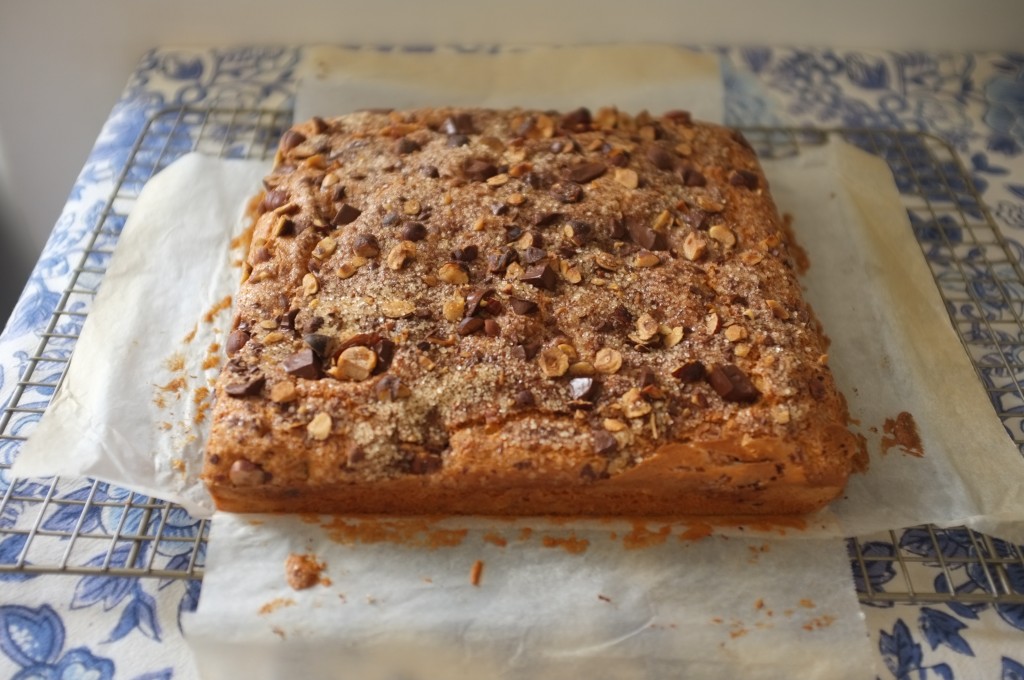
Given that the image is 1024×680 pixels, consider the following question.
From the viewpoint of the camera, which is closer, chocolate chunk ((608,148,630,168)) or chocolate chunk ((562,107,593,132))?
chocolate chunk ((608,148,630,168))

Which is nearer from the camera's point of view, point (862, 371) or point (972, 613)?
point (972, 613)

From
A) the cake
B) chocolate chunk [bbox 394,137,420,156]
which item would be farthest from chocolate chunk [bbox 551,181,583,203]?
chocolate chunk [bbox 394,137,420,156]

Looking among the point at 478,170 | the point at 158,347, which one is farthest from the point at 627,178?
the point at 158,347

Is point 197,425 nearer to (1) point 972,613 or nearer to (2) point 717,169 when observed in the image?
(2) point 717,169

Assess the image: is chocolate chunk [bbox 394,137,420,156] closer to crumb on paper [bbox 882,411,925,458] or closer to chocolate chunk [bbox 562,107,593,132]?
chocolate chunk [bbox 562,107,593,132]

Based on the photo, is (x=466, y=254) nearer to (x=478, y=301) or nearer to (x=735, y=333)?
(x=478, y=301)

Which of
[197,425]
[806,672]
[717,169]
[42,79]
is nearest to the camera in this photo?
[806,672]

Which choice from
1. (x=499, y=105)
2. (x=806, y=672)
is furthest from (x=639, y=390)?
(x=499, y=105)
